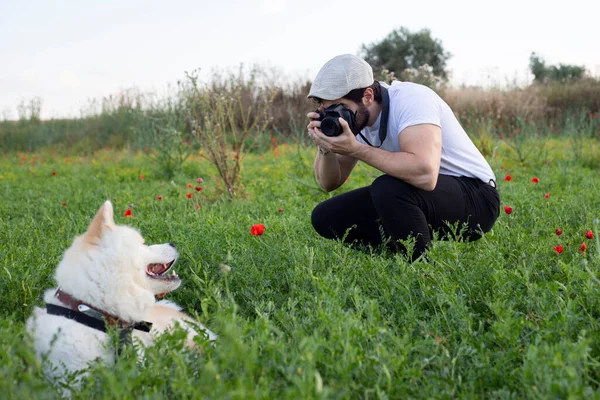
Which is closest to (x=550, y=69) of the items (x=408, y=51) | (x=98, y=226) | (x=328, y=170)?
(x=408, y=51)

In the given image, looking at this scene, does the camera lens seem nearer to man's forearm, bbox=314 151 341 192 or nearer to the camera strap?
the camera strap

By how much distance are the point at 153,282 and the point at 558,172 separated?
623 cm

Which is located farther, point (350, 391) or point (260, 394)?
point (350, 391)

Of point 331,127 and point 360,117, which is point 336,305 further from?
point 360,117

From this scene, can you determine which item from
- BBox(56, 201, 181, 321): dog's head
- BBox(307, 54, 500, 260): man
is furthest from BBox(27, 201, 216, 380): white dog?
BBox(307, 54, 500, 260): man

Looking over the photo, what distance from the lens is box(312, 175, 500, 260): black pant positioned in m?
3.16

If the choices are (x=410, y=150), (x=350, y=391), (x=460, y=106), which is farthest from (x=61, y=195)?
(x=460, y=106)

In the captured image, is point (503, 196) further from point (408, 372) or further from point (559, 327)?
point (408, 372)

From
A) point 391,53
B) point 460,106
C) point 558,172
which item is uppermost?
point 391,53

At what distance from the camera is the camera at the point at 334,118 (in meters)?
3.09

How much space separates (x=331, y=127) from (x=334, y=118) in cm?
6

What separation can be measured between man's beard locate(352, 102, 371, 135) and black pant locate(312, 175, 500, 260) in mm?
336

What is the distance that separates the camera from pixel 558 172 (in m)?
7.18

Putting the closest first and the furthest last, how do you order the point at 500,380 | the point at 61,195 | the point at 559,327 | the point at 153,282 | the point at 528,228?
the point at 500,380 → the point at 559,327 → the point at 153,282 → the point at 528,228 → the point at 61,195
